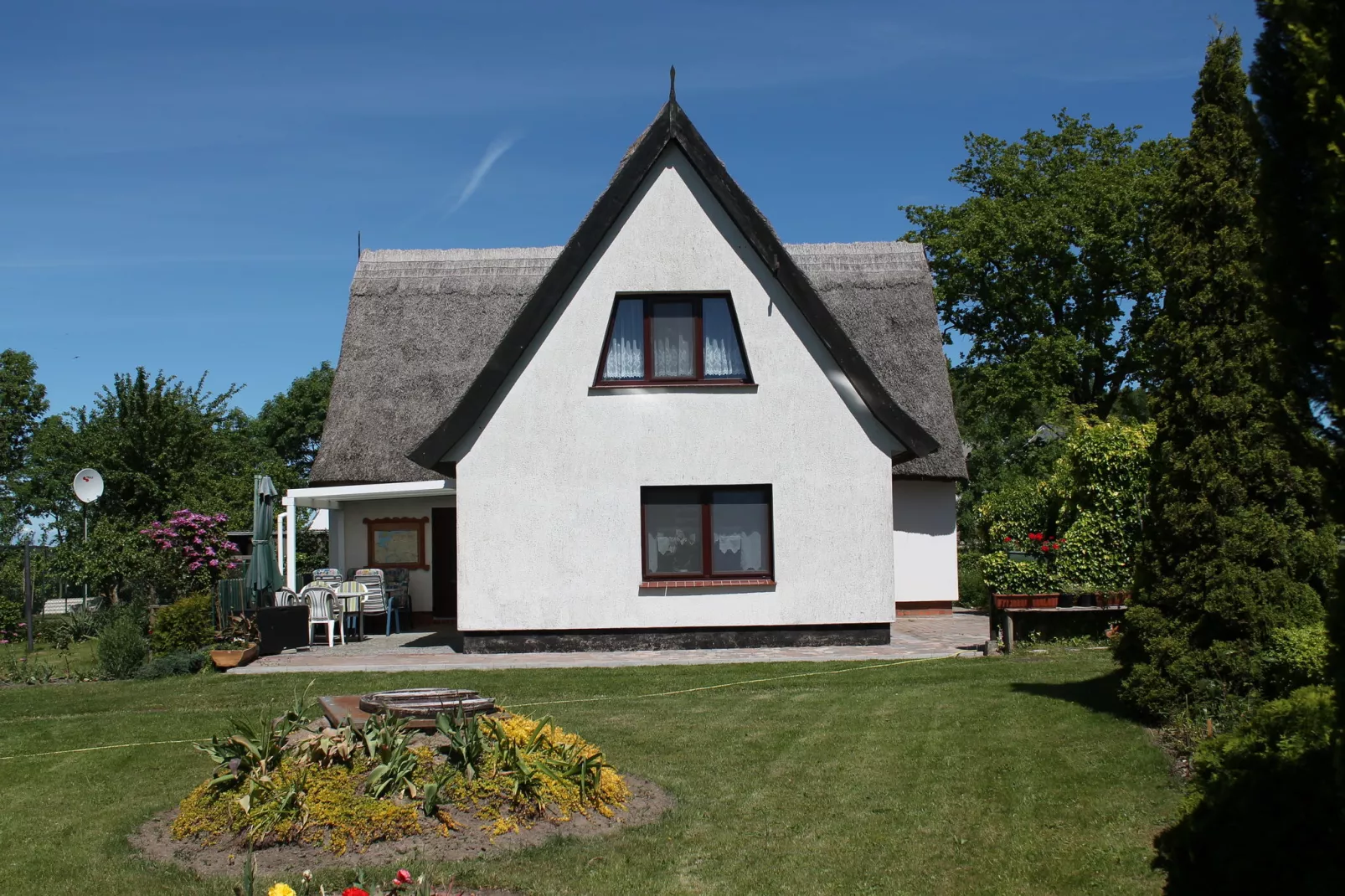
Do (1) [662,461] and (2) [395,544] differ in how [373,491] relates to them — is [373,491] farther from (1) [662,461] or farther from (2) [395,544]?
(1) [662,461]

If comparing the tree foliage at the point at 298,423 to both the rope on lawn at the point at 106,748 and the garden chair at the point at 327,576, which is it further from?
the rope on lawn at the point at 106,748

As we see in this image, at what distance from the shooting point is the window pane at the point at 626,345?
17047 mm

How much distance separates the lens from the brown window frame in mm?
16938

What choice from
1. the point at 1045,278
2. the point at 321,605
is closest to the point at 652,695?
the point at 321,605

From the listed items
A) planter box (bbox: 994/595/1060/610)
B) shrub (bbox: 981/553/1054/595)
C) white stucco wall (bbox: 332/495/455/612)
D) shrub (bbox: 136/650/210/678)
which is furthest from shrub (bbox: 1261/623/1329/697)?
white stucco wall (bbox: 332/495/455/612)

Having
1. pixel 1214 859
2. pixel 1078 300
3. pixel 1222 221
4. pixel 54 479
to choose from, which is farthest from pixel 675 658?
pixel 54 479

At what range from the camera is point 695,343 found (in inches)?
674

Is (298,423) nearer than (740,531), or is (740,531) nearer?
(740,531)

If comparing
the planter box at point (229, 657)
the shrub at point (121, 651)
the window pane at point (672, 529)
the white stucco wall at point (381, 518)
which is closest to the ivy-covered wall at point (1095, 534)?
the window pane at point (672, 529)

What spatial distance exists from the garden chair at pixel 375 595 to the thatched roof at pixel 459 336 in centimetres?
199

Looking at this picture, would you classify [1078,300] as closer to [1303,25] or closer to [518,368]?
[518,368]

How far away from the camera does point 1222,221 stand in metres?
9.32

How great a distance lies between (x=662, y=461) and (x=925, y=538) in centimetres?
785

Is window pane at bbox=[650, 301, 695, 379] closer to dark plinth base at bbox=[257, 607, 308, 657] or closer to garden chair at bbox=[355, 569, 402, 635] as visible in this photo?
garden chair at bbox=[355, 569, 402, 635]
